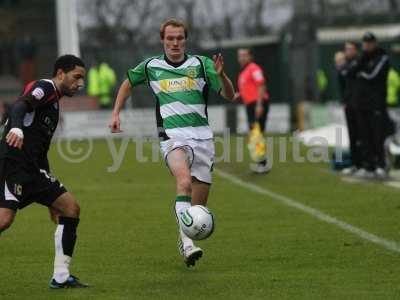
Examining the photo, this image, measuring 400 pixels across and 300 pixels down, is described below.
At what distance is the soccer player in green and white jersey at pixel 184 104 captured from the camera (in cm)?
1003

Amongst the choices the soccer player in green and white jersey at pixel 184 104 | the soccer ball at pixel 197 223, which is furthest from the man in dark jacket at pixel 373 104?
the soccer ball at pixel 197 223

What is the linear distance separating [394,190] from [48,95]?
883 centimetres

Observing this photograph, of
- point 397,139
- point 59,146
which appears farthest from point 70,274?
point 59,146

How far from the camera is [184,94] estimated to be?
1012 cm

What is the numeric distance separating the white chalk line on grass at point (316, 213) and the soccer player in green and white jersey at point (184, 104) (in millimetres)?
1879

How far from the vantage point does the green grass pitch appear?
8844mm

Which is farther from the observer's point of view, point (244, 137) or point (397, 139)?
point (244, 137)

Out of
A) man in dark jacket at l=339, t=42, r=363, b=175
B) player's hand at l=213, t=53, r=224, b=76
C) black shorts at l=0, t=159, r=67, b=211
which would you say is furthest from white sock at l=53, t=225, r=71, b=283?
man in dark jacket at l=339, t=42, r=363, b=175

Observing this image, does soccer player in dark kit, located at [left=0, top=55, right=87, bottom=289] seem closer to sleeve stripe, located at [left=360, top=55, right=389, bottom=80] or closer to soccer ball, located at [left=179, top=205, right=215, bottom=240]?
soccer ball, located at [left=179, top=205, right=215, bottom=240]

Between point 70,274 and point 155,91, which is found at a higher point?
point 155,91

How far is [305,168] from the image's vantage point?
21500 mm

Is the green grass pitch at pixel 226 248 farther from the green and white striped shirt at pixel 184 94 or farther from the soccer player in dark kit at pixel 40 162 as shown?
the green and white striped shirt at pixel 184 94

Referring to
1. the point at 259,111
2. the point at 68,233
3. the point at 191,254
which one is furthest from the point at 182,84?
the point at 259,111

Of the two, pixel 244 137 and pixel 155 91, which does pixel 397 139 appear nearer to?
pixel 244 137
